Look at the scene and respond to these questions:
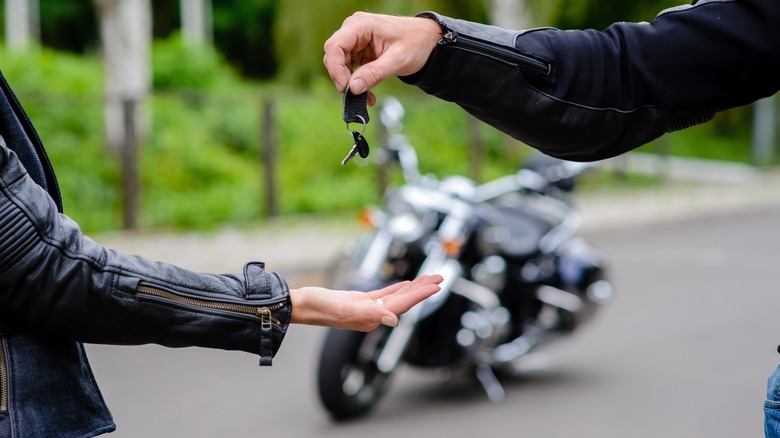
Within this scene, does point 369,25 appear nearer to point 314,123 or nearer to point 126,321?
point 126,321

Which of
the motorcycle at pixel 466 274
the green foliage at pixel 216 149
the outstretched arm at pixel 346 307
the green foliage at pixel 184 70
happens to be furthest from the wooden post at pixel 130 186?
the outstretched arm at pixel 346 307

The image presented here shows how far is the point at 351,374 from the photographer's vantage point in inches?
202

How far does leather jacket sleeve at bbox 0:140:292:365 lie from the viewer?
5.23ft

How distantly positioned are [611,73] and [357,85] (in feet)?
1.74

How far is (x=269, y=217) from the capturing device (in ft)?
42.6

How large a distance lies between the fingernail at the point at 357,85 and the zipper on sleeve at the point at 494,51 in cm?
19

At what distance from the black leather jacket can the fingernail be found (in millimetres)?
339

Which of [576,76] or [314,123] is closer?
[576,76]

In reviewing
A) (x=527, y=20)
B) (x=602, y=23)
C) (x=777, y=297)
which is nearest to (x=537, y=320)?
(x=777, y=297)

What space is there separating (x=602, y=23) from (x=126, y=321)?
23.9 meters

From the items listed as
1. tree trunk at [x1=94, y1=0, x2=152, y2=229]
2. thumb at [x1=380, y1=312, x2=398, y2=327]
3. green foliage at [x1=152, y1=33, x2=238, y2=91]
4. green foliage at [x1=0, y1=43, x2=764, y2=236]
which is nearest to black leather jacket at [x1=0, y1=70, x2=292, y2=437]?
thumb at [x1=380, y1=312, x2=398, y2=327]

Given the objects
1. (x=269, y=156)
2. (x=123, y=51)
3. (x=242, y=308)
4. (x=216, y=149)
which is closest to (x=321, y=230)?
(x=269, y=156)

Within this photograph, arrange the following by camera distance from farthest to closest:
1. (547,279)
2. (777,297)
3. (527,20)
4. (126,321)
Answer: (527,20) < (777,297) < (547,279) < (126,321)

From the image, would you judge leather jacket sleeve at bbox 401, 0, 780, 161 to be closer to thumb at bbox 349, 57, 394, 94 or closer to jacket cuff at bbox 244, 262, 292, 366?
thumb at bbox 349, 57, 394, 94
